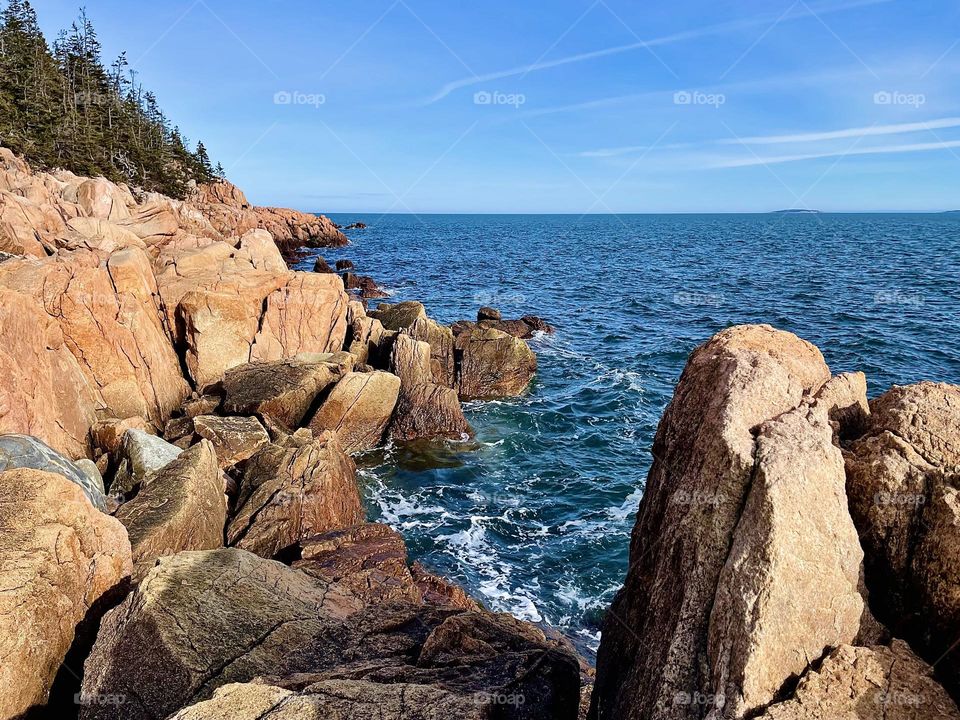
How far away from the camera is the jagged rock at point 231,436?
18.2 meters

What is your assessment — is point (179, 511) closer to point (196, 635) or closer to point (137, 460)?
point (137, 460)

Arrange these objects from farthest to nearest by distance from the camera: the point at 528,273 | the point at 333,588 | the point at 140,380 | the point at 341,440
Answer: the point at 528,273 < the point at 341,440 < the point at 140,380 < the point at 333,588

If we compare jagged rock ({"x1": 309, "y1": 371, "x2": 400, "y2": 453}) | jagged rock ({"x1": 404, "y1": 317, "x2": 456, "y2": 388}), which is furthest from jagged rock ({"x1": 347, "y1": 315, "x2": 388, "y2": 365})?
jagged rock ({"x1": 309, "y1": 371, "x2": 400, "y2": 453})

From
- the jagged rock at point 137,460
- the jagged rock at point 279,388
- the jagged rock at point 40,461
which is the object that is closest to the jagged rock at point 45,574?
the jagged rock at point 40,461

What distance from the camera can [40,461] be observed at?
12.7 m

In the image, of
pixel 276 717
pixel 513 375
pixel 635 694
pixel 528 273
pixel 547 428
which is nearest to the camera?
pixel 276 717

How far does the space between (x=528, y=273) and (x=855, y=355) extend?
140 ft

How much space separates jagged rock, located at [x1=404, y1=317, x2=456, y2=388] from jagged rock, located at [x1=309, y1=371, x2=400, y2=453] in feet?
19.2

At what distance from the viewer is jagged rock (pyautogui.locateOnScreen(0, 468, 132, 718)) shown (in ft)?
26.1

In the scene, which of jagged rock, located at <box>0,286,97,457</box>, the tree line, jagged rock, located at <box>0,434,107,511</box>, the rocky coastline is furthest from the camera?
the tree line

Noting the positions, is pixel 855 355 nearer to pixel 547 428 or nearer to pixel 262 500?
pixel 547 428

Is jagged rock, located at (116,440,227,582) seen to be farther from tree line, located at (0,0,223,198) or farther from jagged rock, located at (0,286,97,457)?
tree line, located at (0,0,223,198)

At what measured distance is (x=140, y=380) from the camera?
20359 mm

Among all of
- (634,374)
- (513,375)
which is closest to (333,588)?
(513,375)
